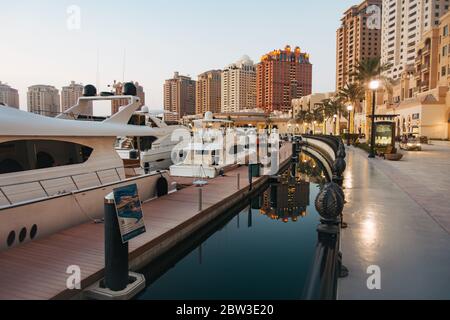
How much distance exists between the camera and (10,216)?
25.2 ft

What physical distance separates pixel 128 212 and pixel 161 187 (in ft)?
24.5

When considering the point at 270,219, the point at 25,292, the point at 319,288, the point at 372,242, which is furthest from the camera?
the point at 270,219

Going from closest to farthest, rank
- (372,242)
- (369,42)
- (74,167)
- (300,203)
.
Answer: (372,242)
(74,167)
(300,203)
(369,42)

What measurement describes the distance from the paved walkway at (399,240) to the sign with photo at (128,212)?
12.5 ft

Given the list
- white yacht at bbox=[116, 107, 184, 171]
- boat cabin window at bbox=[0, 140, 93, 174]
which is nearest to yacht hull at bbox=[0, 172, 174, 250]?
boat cabin window at bbox=[0, 140, 93, 174]

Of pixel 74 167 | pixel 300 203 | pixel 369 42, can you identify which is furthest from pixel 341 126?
pixel 369 42

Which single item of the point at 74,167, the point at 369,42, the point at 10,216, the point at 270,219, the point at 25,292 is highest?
the point at 369,42

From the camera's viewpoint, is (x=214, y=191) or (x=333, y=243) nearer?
(x=333, y=243)

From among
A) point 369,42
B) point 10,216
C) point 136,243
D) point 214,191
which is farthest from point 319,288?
point 369,42

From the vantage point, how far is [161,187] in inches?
556

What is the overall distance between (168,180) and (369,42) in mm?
202093

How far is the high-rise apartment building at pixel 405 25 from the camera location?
14038 cm
